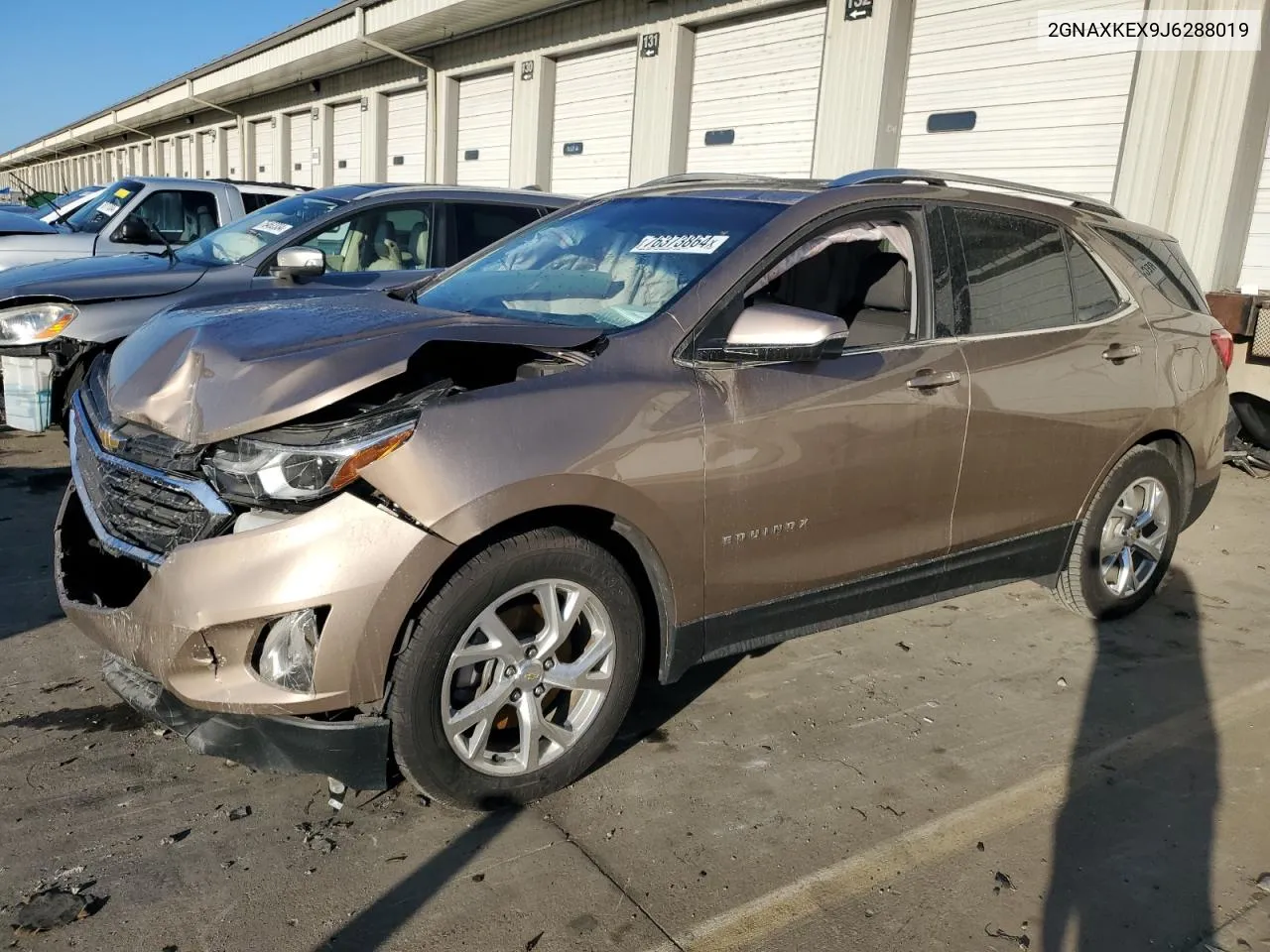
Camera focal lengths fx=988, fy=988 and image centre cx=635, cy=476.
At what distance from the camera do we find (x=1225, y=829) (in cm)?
299

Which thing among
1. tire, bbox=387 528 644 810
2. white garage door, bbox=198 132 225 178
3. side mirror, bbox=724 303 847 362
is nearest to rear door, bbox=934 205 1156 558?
side mirror, bbox=724 303 847 362

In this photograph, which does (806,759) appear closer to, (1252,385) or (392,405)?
(392,405)

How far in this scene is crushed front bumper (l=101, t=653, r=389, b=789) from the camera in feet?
8.30

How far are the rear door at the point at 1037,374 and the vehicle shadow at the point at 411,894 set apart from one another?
207 cm

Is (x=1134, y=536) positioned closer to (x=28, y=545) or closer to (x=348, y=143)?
(x=28, y=545)

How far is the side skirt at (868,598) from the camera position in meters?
3.15

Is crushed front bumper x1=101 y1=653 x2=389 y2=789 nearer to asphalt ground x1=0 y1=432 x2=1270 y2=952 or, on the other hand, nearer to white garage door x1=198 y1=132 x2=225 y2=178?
asphalt ground x1=0 y1=432 x2=1270 y2=952

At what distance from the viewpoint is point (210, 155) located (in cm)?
3362

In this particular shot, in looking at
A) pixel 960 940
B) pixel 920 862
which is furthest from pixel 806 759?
pixel 960 940

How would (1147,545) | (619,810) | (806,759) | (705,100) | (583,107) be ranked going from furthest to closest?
(583,107) < (705,100) < (1147,545) < (806,759) < (619,810)

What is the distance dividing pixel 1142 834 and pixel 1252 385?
567cm

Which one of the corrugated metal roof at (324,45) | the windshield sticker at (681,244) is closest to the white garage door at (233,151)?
the corrugated metal roof at (324,45)

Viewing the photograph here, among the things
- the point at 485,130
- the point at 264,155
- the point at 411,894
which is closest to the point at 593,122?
the point at 485,130

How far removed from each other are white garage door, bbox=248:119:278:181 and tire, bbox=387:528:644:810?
2762cm
